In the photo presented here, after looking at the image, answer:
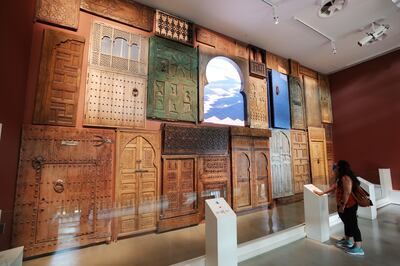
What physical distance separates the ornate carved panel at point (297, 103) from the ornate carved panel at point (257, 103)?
3.81 ft

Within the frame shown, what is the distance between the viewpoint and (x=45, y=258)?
111 inches

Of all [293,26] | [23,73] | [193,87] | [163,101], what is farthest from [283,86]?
[23,73]

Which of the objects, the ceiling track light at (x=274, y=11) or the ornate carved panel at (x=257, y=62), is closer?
the ceiling track light at (x=274, y=11)

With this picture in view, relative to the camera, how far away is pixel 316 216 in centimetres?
347

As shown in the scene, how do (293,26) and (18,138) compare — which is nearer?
(18,138)

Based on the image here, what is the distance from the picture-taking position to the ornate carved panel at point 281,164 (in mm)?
5664

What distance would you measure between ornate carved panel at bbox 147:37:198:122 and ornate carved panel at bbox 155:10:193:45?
5.2 inches

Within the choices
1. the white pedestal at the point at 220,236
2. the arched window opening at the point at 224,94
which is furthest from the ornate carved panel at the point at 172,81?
the white pedestal at the point at 220,236

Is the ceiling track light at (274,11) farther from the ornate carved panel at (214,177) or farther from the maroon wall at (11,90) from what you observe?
the maroon wall at (11,90)

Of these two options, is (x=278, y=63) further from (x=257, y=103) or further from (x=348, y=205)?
(x=348, y=205)

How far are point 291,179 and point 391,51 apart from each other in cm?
510

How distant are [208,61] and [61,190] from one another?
12.8 feet

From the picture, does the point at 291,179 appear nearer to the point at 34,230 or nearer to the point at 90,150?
the point at 90,150

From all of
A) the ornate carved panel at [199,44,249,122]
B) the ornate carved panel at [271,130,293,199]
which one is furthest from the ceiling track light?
the ornate carved panel at [271,130,293,199]
